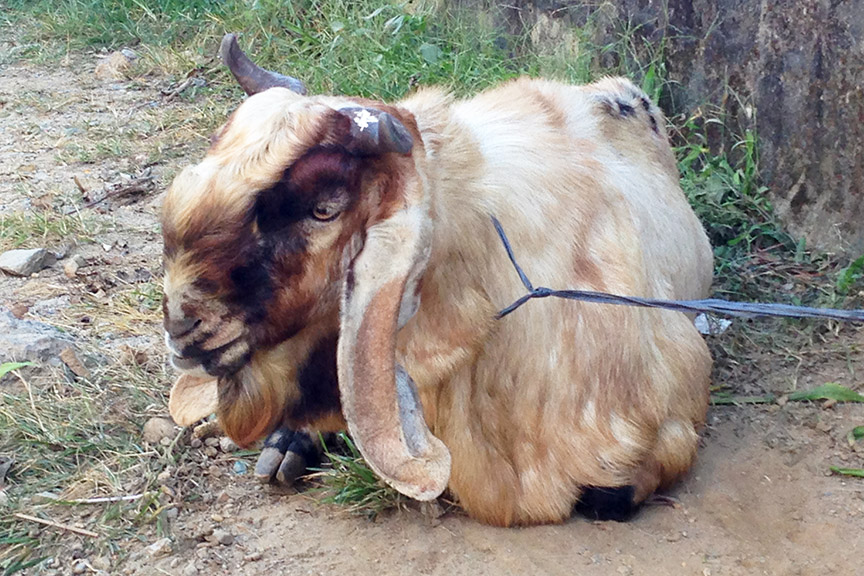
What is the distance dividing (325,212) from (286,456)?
126 centimetres

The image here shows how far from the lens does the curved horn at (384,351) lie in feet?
8.48

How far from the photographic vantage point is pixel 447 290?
2.89m

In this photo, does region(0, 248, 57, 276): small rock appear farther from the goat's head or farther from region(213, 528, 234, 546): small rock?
the goat's head

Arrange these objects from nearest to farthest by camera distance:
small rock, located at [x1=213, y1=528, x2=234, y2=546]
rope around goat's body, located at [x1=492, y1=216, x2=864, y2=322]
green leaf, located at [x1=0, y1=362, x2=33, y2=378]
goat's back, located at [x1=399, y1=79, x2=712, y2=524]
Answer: rope around goat's body, located at [x1=492, y1=216, x2=864, y2=322]
goat's back, located at [x1=399, y1=79, x2=712, y2=524]
small rock, located at [x1=213, y1=528, x2=234, y2=546]
green leaf, located at [x1=0, y1=362, x2=33, y2=378]

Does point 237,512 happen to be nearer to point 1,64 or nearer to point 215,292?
point 215,292

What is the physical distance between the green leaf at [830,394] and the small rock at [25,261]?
3615 millimetres

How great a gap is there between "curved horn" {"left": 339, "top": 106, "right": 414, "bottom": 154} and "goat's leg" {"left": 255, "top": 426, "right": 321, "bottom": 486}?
52.3 inches

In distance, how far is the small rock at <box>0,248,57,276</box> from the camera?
16.4 ft

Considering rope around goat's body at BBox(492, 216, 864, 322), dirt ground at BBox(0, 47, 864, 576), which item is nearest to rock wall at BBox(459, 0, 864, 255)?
dirt ground at BBox(0, 47, 864, 576)

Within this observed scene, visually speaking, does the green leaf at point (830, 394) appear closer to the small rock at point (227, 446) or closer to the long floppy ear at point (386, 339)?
the long floppy ear at point (386, 339)

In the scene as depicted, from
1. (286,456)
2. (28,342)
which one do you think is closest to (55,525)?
(286,456)

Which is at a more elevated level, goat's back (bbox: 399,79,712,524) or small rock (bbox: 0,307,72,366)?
goat's back (bbox: 399,79,712,524)

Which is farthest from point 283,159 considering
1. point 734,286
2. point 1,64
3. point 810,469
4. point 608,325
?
point 1,64

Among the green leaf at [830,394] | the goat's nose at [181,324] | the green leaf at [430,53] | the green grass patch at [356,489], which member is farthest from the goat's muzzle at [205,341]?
the green leaf at [430,53]
